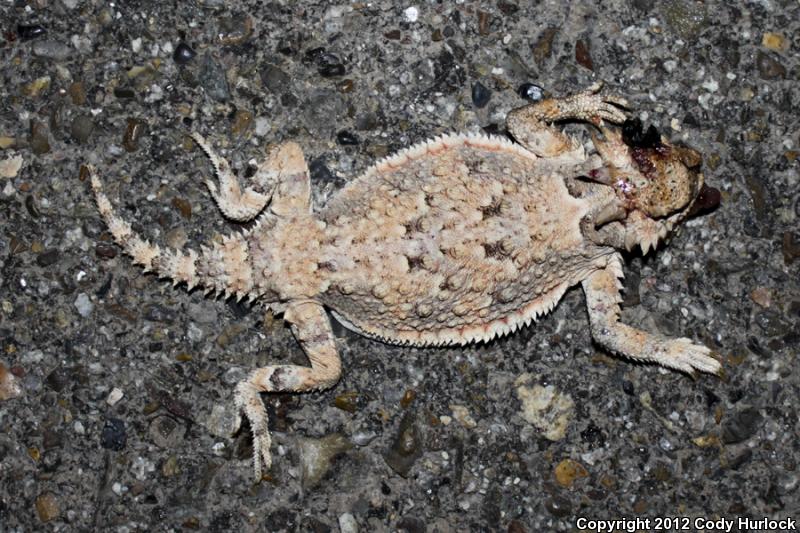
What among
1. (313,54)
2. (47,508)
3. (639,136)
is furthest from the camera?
(313,54)

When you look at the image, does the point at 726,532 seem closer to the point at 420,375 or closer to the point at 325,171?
the point at 420,375

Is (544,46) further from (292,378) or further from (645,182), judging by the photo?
(292,378)

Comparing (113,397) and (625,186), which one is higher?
(625,186)

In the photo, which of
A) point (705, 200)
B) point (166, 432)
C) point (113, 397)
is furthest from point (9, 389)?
point (705, 200)

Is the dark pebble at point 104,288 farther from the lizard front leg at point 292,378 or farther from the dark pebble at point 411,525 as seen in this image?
the dark pebble at point 411,525

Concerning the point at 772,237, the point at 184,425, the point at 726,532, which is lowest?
the point at 726,532

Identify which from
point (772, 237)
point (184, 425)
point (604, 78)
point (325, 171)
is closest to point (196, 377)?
point (184, 425)
